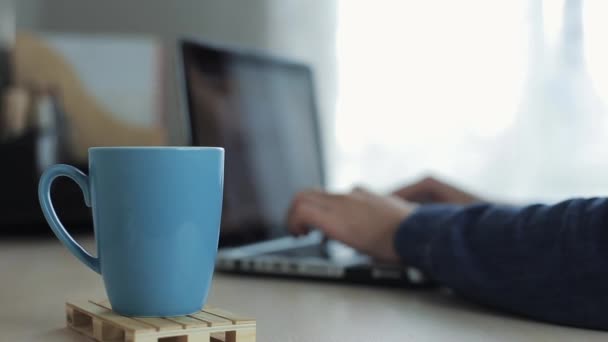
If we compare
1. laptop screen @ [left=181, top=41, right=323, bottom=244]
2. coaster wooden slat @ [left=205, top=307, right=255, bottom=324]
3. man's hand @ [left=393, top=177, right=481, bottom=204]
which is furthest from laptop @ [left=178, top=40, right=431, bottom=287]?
coaster wooden slat @ [left=205, top=307, right=255, bottom=324]

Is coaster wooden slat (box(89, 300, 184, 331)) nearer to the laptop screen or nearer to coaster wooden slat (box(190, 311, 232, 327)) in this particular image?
coaster wooden slat (box(190, 311, 232, 327))

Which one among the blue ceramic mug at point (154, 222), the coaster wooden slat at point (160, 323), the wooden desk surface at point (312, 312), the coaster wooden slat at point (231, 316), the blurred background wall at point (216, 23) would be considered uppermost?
the blurred background wall at point (216, 23)

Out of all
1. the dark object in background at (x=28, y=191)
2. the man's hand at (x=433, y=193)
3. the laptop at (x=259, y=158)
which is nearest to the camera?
the laptop at (x=259, y=158)

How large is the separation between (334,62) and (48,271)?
2.90ft

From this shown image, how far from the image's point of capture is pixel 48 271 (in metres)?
0.87

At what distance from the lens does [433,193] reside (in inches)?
43.6

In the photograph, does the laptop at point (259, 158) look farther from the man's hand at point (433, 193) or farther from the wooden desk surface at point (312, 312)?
the man's hand at point (433, 193)

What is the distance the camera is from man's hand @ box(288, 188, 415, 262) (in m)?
0.84

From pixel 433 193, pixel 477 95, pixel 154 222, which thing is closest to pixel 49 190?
pixel 154 222

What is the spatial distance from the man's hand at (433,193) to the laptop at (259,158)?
0.14 m

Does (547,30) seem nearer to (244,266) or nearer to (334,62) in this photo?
(334,62)

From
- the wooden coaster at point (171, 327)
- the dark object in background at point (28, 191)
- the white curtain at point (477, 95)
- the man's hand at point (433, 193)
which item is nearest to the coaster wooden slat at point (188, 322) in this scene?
the wooden coaster at point (171, 327)

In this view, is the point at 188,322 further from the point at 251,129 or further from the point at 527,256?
the point at 251,129

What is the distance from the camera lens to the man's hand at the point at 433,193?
108 cm
